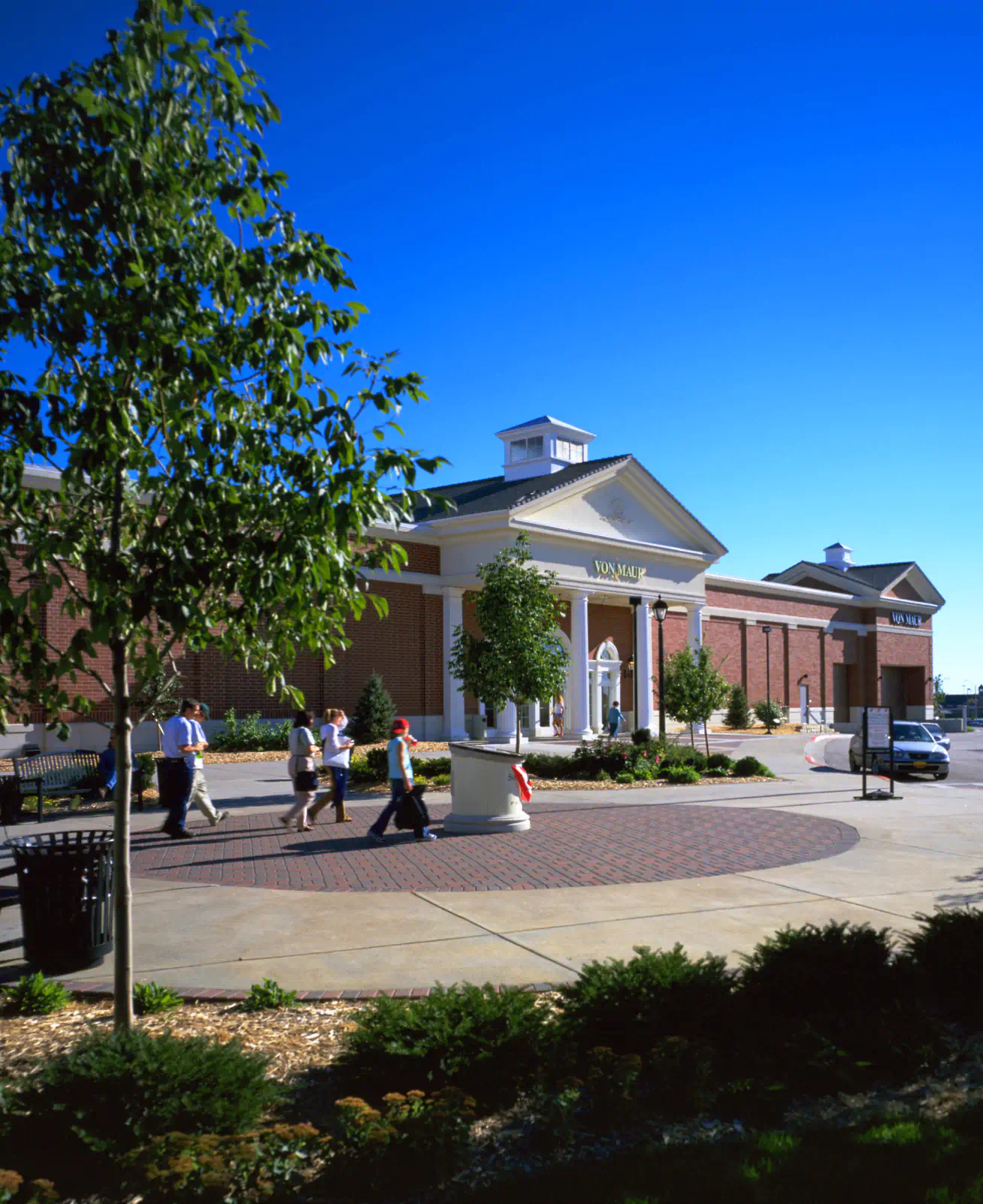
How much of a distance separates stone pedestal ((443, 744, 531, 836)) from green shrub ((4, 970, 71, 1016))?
7780 mm

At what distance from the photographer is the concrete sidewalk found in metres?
6.87

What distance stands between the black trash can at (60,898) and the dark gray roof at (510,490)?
27.2 meters

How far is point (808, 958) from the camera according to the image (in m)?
5.70

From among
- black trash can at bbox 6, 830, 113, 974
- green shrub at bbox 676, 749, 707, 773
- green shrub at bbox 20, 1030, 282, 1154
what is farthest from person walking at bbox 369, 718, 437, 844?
green shrub at bbox 676, 749, 707, 773

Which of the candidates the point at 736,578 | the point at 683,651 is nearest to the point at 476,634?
A: the point at 683,651

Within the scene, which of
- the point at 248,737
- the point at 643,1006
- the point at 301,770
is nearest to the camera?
the point at 643,1006

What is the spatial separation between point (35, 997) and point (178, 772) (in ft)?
23.7

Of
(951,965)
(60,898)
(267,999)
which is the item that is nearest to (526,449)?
(60,898)

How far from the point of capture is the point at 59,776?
1648 centimetres

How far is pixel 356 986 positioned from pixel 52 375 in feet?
13.1

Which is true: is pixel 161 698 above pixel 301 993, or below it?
above

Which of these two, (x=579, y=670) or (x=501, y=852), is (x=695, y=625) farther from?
(x=501, y=852)

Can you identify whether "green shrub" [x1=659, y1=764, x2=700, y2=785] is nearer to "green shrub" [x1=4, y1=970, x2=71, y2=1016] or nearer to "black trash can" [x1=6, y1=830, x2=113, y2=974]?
"black trash can" [x1=6, y1=830, x2=113, y2=974]

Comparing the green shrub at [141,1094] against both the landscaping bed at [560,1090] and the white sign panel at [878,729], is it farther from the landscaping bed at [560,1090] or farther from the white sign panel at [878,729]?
the white sign panel at [878,729]
